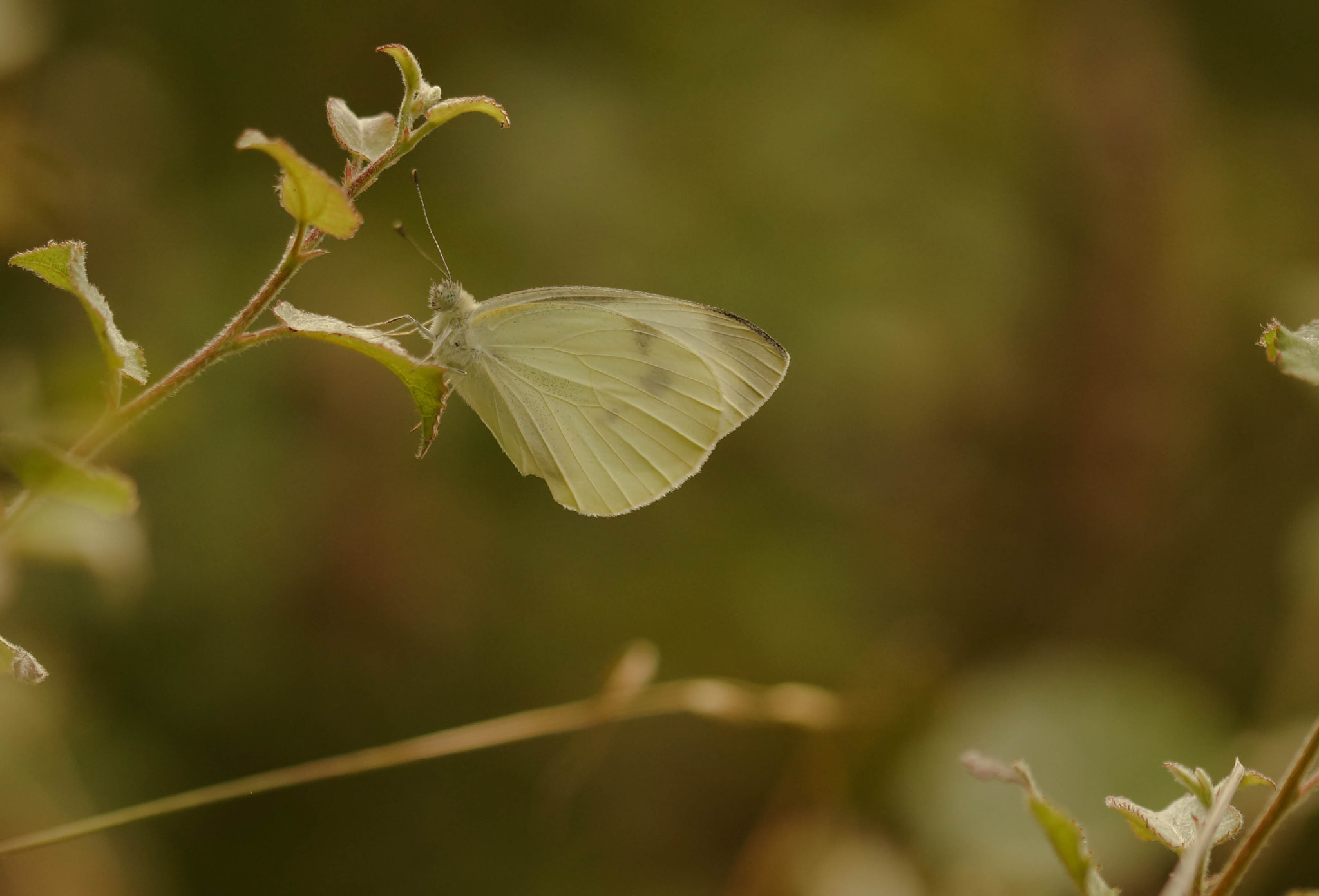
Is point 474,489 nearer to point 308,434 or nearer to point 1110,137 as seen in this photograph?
point 308,434

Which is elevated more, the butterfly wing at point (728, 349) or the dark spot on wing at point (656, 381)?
the butterfly wing at point (728, 349)

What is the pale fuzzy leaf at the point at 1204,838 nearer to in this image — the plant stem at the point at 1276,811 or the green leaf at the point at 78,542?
the plant stem at the point at 1276,811

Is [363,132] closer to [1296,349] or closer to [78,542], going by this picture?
[78,542]

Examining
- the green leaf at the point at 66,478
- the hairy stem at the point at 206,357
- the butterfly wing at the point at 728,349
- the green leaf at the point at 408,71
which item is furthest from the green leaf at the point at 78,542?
the butterfly wing at the point at 728,349

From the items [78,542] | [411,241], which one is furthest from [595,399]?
[78,542]

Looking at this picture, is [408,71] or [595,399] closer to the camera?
[408,71]

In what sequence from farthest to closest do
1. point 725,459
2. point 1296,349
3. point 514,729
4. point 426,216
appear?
point 725,459, point 426,216, point 514,729, point 1296,349
